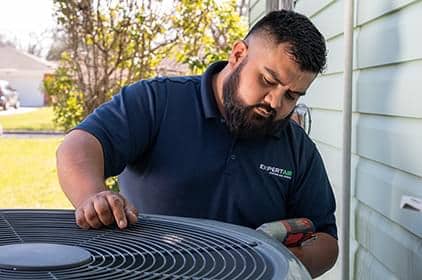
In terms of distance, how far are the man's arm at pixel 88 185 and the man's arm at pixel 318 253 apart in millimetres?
517

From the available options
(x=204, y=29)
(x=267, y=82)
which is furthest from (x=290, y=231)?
(x=204, y=29)

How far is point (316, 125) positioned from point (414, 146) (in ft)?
6.12

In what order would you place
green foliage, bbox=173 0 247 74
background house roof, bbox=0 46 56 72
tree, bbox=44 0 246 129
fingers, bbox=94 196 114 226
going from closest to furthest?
1. fingers, bbox=94 196 114 226
2. tree, bbox=44 0 246 129
3. green foliage, bbox=173 0 247 74
4. background house roof, bbox=0 46 56 72

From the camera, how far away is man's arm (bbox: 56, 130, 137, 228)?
176 cm

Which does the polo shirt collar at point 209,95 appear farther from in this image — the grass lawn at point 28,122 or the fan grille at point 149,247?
the grass lawn at point 28,122

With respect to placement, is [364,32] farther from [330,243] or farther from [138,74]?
[138,74]

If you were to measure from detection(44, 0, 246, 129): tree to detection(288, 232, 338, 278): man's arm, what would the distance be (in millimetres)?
6761

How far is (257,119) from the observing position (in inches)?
88.0

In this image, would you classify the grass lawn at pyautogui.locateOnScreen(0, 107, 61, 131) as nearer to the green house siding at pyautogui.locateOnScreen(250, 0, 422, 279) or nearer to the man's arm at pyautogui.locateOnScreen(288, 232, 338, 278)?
the green house siding at pyautogui.locateOnScreen(250, 0, 422, 279)

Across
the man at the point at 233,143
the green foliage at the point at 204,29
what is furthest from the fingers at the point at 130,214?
the green foliage at the point at 204,29

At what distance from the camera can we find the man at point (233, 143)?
2.18 meters

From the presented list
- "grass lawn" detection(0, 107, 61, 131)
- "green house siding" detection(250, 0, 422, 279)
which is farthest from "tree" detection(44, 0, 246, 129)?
"grass lawn" detection(0, 107, 61, 131)

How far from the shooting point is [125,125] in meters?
2.25

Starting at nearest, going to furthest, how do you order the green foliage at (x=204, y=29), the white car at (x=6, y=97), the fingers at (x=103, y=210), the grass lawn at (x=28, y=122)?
the fingers at (x=103, y=210), the green foliage at (x=204, y=29), the grass lawn at (x=28, y=122), the white car at (x=6, y=97)
